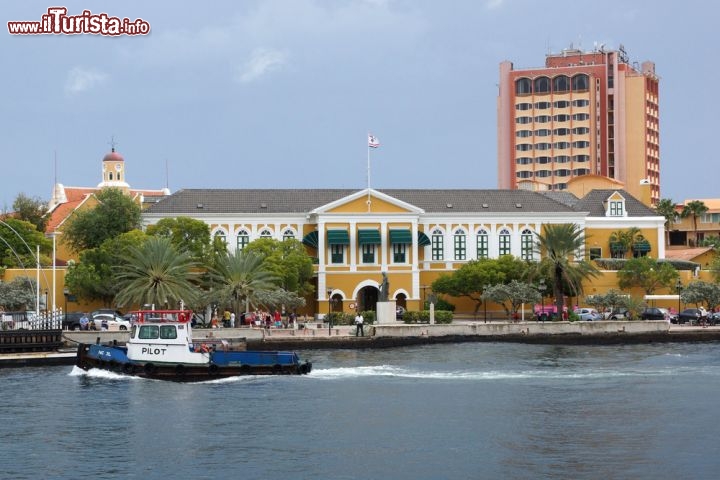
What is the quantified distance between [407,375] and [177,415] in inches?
657

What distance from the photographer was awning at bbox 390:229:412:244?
11394 centimetres

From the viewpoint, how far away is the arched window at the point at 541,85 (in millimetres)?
176625

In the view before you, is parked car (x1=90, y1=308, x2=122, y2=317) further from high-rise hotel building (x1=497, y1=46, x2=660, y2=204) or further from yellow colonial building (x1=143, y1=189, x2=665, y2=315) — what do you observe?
high-rise hotel building (x1=497, y1=46, x2=660, y2=204)

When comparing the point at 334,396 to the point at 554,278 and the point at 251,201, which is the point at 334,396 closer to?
the point at 554,278

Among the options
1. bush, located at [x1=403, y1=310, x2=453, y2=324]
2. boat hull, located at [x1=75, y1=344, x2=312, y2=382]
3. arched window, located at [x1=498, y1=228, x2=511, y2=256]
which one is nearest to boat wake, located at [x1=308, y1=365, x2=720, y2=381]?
boat hull, located at [x1=75, y1=344, x2=312, y2=382]

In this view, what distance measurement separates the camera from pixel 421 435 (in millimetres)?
52531

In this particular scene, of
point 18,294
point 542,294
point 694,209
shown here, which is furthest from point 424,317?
point 694,209

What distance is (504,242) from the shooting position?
11825cm

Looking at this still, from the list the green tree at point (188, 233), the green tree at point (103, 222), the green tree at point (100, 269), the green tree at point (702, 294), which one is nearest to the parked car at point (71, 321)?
the green tree at point (100, 269)

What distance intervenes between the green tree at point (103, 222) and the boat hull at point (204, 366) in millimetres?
42169

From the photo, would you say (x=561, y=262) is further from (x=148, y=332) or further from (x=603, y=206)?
(x=148, y=332)

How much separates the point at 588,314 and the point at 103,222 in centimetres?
3962

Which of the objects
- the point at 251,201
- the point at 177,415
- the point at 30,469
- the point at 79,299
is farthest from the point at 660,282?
the point at 30,469

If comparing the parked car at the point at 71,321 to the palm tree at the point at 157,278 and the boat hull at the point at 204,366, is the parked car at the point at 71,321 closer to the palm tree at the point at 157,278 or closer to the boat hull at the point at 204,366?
the palm tree at the point at 157,278
